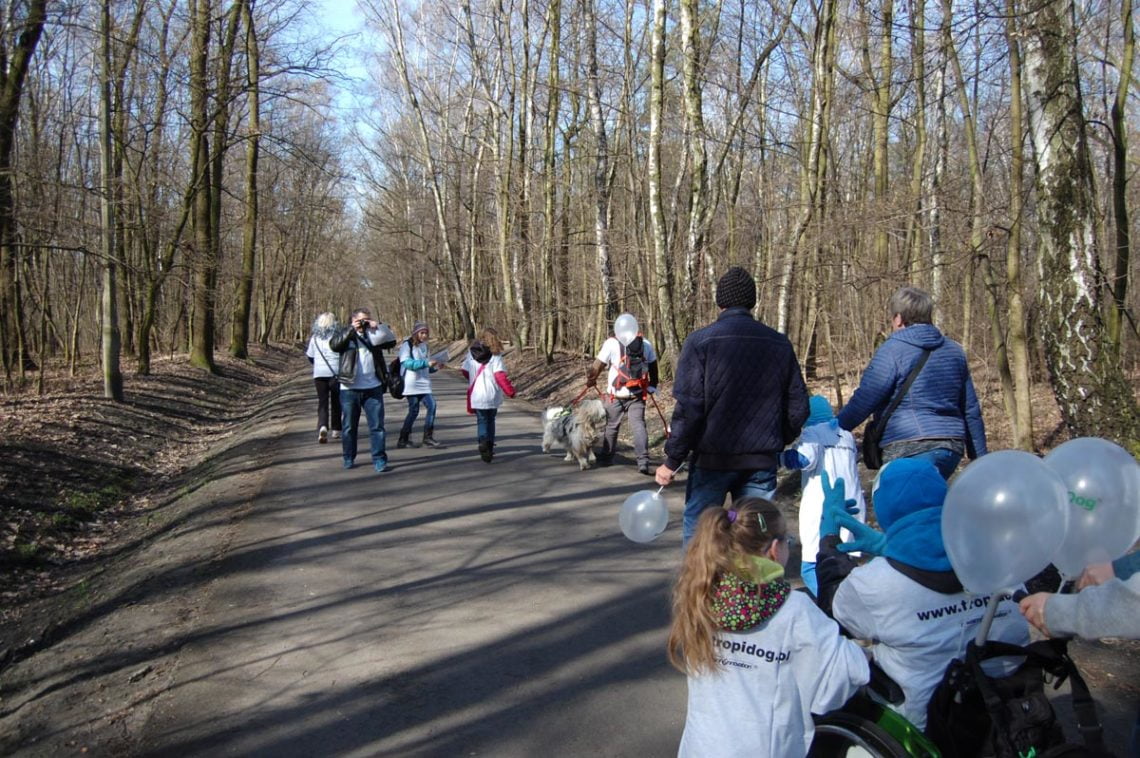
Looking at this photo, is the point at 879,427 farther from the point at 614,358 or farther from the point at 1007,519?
the point at 614,358

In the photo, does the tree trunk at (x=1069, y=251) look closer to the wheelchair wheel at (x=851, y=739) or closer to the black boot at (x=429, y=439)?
the wheelchair wheel at (x=851, y=739)

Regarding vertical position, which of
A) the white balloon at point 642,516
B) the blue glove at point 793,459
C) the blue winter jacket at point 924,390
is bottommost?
the white balloon at point 642,516

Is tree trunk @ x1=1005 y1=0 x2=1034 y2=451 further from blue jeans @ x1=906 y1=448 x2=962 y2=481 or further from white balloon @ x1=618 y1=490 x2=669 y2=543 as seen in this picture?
white balloon @ x1=618 y1=490 x2=669 y2=543

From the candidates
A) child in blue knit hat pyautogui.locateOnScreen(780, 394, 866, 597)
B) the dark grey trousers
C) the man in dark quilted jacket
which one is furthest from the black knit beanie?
Answer: the dark grey trousers

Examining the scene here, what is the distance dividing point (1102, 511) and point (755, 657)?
4.00 feet

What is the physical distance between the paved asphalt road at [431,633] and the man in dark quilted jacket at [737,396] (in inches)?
48.7

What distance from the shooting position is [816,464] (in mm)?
5039

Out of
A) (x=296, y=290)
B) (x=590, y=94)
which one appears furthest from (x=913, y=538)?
(x=296, y=290)

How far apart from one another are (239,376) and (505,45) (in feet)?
47.1

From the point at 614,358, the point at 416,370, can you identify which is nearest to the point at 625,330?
the point at 614,358

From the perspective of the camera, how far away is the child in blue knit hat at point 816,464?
16.4 ft

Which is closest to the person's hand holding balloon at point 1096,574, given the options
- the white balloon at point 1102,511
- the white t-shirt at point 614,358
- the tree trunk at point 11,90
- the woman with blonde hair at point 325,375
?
the white balloon at point 1102,511

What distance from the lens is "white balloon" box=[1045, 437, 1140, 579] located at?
2744 millimetres

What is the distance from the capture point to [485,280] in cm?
4275
